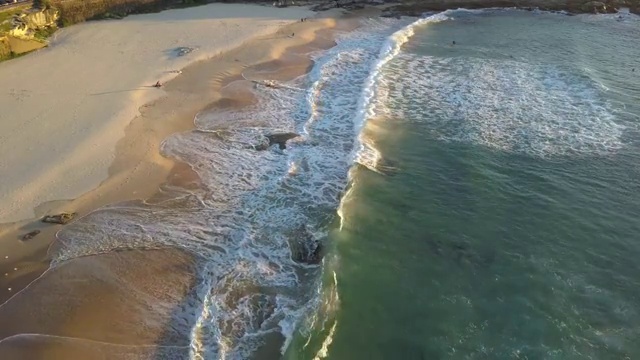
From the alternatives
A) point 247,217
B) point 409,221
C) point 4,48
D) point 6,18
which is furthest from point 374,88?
point 6,18

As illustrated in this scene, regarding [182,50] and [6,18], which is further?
[6,18]

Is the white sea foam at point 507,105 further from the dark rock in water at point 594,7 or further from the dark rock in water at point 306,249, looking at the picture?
the dark rock in water at point 594,7

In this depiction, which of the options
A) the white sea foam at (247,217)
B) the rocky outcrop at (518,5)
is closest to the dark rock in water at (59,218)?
the white sea foam at (247,217)

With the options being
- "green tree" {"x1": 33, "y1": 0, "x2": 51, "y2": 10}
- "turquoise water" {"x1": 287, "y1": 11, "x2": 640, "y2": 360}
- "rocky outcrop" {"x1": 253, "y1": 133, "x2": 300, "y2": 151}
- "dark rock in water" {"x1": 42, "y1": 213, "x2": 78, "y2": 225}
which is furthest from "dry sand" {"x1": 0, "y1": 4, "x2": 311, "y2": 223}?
"turquoise water" {"x1": 287, "y1": 11, "x2": 640, "y2": 360}

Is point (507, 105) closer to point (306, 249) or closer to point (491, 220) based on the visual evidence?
point (491, 220)

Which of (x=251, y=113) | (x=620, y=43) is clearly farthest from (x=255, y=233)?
(x=620, y=43)

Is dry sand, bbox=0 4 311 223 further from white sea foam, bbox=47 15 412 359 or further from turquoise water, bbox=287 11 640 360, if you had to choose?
turquoise water, bbox=287 11 640 360
